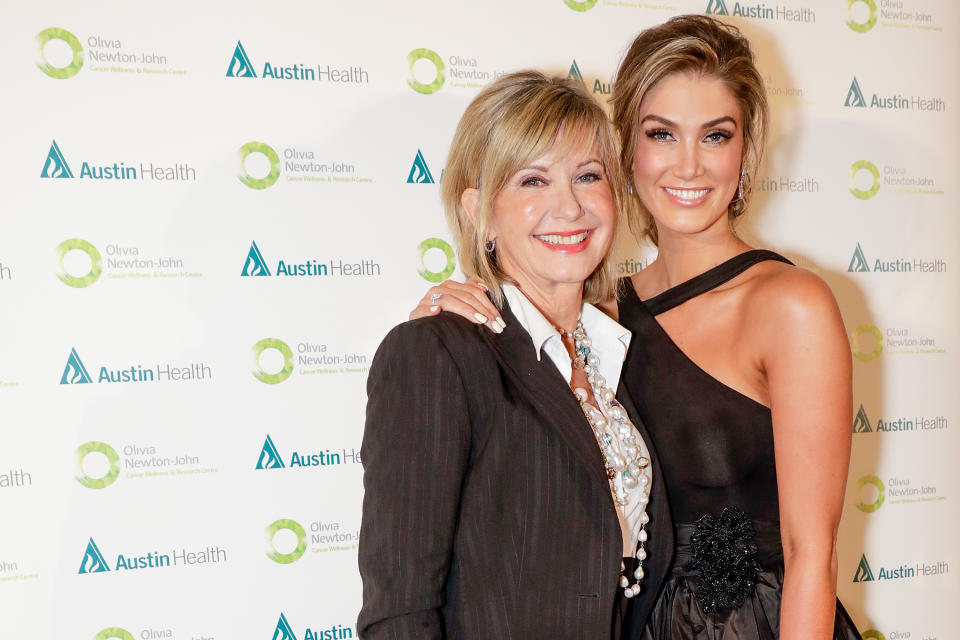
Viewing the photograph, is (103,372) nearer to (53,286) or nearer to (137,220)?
(53,286)

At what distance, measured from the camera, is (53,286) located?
2.44m

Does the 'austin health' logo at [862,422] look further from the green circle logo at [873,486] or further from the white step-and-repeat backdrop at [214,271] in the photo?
the white step-and-repeat backdrop at [214,271]

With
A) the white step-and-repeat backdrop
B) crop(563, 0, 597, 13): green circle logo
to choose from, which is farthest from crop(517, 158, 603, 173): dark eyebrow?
crop(563, 0, 597, 13): green circle logo

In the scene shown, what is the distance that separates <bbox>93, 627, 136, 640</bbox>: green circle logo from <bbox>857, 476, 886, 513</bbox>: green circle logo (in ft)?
8.83

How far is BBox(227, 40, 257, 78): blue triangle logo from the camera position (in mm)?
2557

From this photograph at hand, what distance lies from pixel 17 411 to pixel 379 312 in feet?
3.62

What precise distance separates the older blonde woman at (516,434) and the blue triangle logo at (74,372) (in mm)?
1354

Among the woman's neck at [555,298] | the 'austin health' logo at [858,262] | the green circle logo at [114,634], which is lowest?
the green circle logo at [114,634]

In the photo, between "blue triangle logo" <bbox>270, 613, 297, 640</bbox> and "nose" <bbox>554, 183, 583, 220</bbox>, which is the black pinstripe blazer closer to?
"nose" <bbox>554, 183, 583, 220</bbox>

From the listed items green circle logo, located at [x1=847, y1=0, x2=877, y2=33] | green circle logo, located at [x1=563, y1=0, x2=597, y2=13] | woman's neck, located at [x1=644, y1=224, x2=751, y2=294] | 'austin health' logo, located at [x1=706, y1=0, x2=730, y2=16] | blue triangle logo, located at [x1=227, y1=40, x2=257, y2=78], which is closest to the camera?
woman's neck, located at [x1=644, y1=224, x2=751, y2=294]

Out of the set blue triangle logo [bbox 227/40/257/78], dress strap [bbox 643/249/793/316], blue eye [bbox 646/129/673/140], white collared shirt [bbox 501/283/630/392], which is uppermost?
blue triangle logo [bbox 227/40/257/78]

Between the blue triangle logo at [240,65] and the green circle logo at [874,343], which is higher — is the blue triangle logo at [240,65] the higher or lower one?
the higher one

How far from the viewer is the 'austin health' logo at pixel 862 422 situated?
3.27 metres

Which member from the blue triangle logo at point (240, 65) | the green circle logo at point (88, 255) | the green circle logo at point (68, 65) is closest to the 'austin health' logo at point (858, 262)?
the blue triangle logo at point (240, 65)
